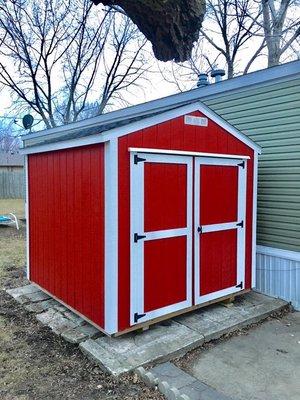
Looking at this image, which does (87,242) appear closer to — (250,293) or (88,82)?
(250,293)

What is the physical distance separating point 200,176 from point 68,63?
18.8 meters

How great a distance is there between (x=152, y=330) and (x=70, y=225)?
137 centimetres

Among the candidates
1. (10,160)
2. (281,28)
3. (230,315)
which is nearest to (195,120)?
(230,315)

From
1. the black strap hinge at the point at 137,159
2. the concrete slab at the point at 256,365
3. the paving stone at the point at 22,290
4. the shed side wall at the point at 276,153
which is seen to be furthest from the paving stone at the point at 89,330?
the shed side wall at the point at 276,153

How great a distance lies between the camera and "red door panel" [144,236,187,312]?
3.41 meters

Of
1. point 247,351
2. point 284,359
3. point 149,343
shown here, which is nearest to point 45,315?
point 149,343

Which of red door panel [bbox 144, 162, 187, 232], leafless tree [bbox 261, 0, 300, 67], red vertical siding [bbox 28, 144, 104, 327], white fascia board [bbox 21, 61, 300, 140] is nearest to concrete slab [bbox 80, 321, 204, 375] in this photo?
red vertical siding [bbox 28, 144, 104, 327]

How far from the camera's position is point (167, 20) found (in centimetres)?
502

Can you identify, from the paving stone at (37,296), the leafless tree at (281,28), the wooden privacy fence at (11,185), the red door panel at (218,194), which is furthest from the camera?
the wooden privacy fence at (11,185)

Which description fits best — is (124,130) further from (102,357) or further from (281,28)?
(281,28)

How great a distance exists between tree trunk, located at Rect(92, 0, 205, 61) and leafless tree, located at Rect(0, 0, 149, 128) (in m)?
14.2

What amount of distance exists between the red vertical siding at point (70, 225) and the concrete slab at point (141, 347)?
235 mm

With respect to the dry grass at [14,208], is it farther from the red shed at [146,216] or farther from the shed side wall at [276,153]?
the shed side wall at [276,153]

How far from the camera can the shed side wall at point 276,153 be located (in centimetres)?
426
